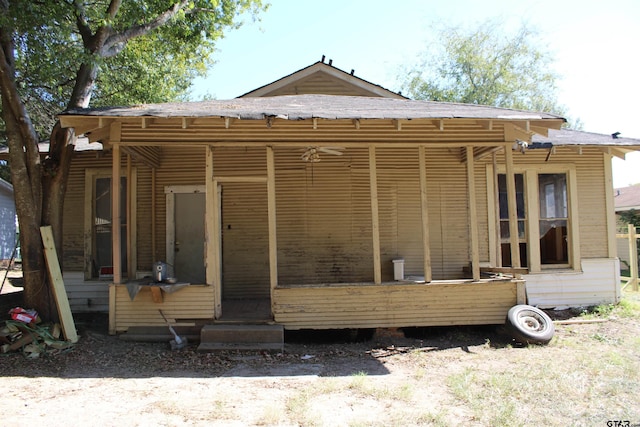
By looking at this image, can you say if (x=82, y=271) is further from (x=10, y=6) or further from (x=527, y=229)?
(x=527, y=229)

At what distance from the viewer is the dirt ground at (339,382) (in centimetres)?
381

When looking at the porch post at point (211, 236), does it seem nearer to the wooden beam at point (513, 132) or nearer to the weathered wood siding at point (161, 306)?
the weathered wood siding at point (161, 306)

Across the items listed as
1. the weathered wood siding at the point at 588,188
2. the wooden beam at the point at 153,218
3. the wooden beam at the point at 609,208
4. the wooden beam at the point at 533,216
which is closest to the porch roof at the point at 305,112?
the wooden beam at the point at 153,218

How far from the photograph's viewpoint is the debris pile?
5.72 meters

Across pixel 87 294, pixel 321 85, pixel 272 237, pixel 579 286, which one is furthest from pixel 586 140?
pixel 87 294

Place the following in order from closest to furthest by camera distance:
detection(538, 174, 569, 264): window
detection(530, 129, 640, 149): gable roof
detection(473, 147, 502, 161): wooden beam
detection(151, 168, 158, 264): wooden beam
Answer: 1. detection(473, 147, 502, 161): wooden beam
2. detection(530, 129, 640, 149): gable roof
3. detection(151, 168, 158, 264): wooden beam
4. detection(538, 174, 569, 264): window

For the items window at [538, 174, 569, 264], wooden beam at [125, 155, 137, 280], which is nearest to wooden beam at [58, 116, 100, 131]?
wooden beam at [125, 155, 137, 280]

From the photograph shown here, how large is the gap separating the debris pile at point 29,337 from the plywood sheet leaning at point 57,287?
0.15m

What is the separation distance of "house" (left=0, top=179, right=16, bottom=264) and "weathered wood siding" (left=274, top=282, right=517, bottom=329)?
60.9 ft

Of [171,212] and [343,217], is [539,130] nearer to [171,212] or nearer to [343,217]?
[343,217]

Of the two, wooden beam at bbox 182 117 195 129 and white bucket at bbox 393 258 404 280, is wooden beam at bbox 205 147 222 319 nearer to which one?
wooden beam at bbox 182 117 195 129

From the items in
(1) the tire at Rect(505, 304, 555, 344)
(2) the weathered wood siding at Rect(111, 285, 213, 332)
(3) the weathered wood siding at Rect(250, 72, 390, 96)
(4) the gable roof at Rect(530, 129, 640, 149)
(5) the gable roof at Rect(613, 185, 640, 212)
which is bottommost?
(1) the tire at Rect(505, 304, 555, 344)

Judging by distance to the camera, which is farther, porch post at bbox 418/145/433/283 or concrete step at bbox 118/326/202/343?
porch post at bbox 418/145/433/283

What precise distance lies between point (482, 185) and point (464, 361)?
164 inches
